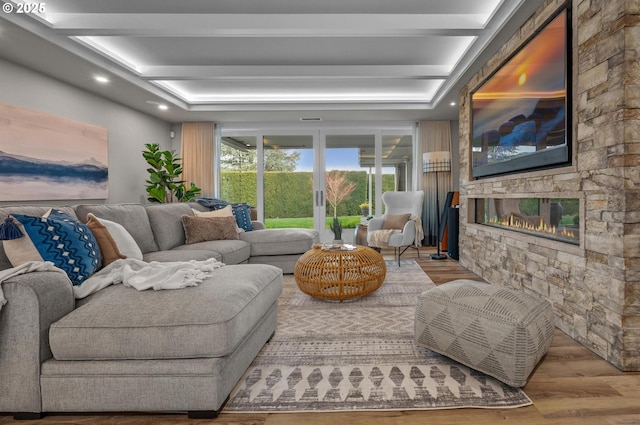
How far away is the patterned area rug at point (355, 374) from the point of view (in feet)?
5.24

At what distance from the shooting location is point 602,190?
198 centimetres

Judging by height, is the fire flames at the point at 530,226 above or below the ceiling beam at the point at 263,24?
below

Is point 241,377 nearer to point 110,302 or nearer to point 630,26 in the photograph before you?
point 110,302

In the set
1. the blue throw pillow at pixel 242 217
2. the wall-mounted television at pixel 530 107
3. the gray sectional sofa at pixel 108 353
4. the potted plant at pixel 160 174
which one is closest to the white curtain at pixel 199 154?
the potted plant at pixel 160 174

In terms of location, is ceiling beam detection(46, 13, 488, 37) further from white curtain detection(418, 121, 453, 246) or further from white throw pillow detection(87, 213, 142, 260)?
white curtain detection(418, 121, 453, 246)

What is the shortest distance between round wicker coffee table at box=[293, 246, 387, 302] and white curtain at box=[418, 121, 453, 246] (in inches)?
150

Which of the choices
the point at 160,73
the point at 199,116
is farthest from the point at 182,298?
the point at 199,116

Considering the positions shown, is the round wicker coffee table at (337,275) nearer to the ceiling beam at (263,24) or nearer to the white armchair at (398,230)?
the white armchair at (398,230)

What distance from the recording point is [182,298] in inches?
63.2

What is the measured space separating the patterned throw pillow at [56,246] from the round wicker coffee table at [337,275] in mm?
1578

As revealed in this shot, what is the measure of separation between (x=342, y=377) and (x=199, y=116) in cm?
539

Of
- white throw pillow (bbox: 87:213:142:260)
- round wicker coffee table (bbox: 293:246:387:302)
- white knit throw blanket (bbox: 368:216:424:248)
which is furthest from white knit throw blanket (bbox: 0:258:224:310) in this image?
white knit throw blanket (bbox: 368:216:424:248)

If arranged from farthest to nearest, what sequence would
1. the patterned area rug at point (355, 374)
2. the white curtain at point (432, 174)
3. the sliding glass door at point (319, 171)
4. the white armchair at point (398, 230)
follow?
the sliding glass door at point (319, 171)
the white curtain at point (432, 174)
the white armchair at point (398, 230)
the patterned area rug at point (355, 374)

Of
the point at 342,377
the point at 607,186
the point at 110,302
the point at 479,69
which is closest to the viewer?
the point at 110,302
